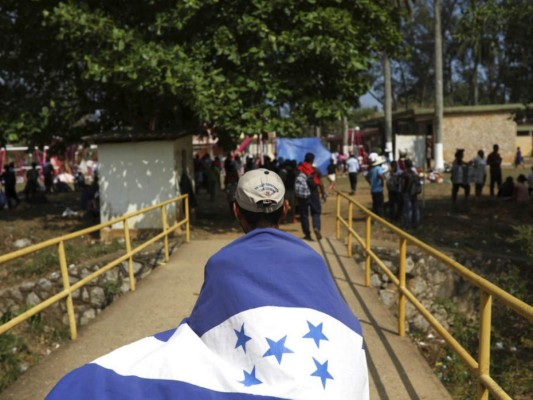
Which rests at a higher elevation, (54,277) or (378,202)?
(378,202)

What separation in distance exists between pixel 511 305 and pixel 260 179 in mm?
1411

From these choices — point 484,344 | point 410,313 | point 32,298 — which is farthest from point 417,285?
point 484,344

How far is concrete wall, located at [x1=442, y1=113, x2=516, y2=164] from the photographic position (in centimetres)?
3416

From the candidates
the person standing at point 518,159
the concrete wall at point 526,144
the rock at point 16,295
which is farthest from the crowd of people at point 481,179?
the concrete wall at point 526,144

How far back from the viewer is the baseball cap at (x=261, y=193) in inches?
103

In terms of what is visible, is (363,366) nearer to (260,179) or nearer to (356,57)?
(260,179)

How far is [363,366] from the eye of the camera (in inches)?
92.4

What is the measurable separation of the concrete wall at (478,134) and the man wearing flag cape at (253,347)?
33.8 meters

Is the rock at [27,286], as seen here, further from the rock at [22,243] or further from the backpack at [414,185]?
the backpack at [414,185]

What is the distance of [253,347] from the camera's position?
221 centimetres

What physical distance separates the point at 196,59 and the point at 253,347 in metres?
11.5

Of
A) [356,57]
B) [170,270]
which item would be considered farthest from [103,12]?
[170,270]

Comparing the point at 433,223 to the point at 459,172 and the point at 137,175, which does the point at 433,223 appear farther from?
the point at 137,175

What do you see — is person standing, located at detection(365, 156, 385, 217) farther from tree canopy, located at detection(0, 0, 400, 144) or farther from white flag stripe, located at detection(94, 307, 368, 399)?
white flag stripe, located at detection(94, 307, 368, 399)
